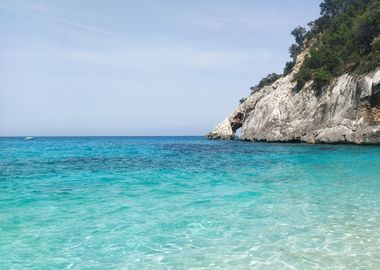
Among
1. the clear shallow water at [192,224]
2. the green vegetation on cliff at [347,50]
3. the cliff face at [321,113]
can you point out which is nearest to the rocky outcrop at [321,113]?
the cliff face at [321,113]

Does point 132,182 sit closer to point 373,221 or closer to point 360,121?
point 373,221

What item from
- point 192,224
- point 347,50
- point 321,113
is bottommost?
point 192,224

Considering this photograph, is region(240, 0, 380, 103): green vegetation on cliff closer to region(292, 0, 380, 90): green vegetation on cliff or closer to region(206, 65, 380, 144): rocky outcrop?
region(292, 0, 380, 90): green vegetation on cliff

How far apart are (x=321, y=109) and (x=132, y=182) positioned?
123 feet

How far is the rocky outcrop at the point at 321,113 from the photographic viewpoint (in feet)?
136

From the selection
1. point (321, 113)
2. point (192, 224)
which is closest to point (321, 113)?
point (321, 113)

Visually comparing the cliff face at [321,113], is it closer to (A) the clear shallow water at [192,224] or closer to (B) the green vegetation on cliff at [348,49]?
(B) the green vegetation on cliff at [348,49]

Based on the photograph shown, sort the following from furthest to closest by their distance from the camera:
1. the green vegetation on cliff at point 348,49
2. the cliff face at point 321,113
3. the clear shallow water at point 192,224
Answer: the green vegetation on cliff at point 348,49, the cliff face at point 321,113, the clear shallow water at point 192,224

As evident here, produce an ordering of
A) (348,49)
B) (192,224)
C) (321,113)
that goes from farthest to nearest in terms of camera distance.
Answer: (348,49), (321,113), (192,224)

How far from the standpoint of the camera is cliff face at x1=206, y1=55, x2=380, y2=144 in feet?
136

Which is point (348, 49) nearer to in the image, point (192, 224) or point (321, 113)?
point (321, 113)

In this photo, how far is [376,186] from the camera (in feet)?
49.0

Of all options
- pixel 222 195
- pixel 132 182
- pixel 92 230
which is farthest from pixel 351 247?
pixel 132 182

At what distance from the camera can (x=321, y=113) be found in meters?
49.2
